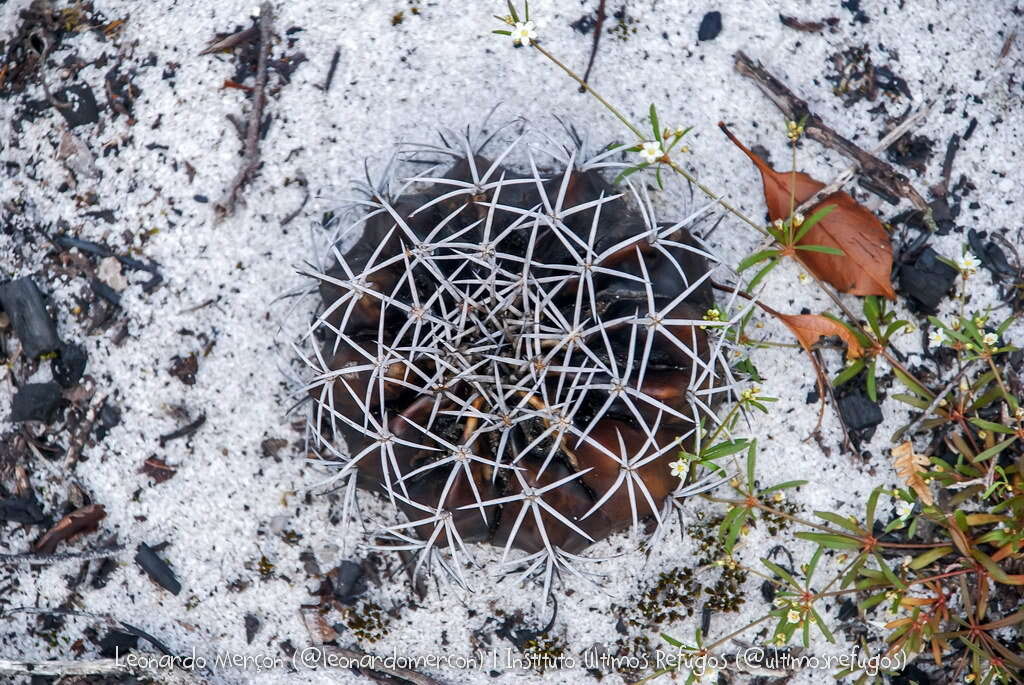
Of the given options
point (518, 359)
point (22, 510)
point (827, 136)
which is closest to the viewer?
point (518, 359)

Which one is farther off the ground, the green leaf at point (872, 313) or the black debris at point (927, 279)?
the black debris at point (927, 279)

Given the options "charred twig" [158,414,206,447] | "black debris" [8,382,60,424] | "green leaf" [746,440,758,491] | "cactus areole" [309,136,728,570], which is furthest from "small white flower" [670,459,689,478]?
"black debris" [8,382,60,424]

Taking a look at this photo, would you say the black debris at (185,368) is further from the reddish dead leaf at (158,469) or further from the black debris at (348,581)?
the black debris at (348,581)

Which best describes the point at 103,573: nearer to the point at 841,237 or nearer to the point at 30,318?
the point at 30,318

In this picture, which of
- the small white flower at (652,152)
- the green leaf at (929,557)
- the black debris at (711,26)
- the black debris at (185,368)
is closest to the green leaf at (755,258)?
the small white flower at (652,152)

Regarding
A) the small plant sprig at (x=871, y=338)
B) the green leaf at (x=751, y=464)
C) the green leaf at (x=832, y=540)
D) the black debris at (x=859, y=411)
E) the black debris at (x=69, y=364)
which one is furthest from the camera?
the black debris at (x=69, y=364)

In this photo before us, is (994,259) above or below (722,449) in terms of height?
above

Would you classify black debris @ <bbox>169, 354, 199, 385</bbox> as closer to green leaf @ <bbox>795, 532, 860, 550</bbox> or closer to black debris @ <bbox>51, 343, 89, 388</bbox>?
black debris @ <bbox>51, 343, 89, 388</bbox>

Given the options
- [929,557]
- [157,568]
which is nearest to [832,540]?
[929,557]
